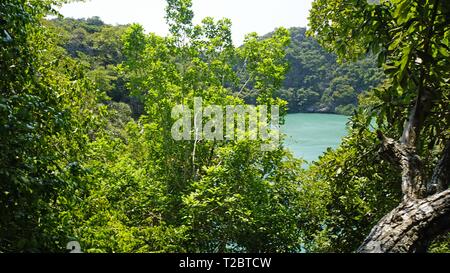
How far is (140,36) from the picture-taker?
9.16 m

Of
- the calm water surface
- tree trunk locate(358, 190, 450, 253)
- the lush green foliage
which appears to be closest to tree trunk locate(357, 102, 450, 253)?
tree trunk locate(358, 190, 450, 253)

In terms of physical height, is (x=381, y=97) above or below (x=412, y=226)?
above

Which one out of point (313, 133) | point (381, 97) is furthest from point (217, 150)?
point (313, 133)

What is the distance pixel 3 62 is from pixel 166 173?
605 centimetres

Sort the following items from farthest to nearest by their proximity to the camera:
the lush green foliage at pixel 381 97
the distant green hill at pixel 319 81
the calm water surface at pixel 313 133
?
the distant green hill at pixel 319 81
the calm water surface at pixel 313 133
the lush green foliage at pixel 381 97

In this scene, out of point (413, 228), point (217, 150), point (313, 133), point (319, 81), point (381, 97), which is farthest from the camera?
point (319, 81)

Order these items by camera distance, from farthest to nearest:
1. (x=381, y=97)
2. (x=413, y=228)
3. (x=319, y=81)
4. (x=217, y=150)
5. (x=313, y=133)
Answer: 1. (x=319, y=81)
2. (x=313, y=133)
3. (x=217, y=150)
4. (x=381, y=97)
5. (x=413, y=228)

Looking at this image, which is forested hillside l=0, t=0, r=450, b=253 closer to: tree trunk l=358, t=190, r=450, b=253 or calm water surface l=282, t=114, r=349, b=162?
tree trunk l=358, t=190, r=450, b=253

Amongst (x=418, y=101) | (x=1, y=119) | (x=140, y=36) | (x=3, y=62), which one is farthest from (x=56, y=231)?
(x=140, y=36)

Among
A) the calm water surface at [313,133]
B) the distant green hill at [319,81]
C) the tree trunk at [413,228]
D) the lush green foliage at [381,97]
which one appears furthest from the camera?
the distant green hill at [319,81]

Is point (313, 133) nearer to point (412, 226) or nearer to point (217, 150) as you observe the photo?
point (217, 150)

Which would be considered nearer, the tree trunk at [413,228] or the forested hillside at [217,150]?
the tree trunk at [413,228]

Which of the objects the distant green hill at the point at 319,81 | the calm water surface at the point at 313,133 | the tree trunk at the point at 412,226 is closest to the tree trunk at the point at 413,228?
the tree trunk at the point at 412,226

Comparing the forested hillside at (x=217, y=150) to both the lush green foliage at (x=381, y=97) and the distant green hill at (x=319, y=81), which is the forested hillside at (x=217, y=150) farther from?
the distant green hill at (x=319, y=81)
